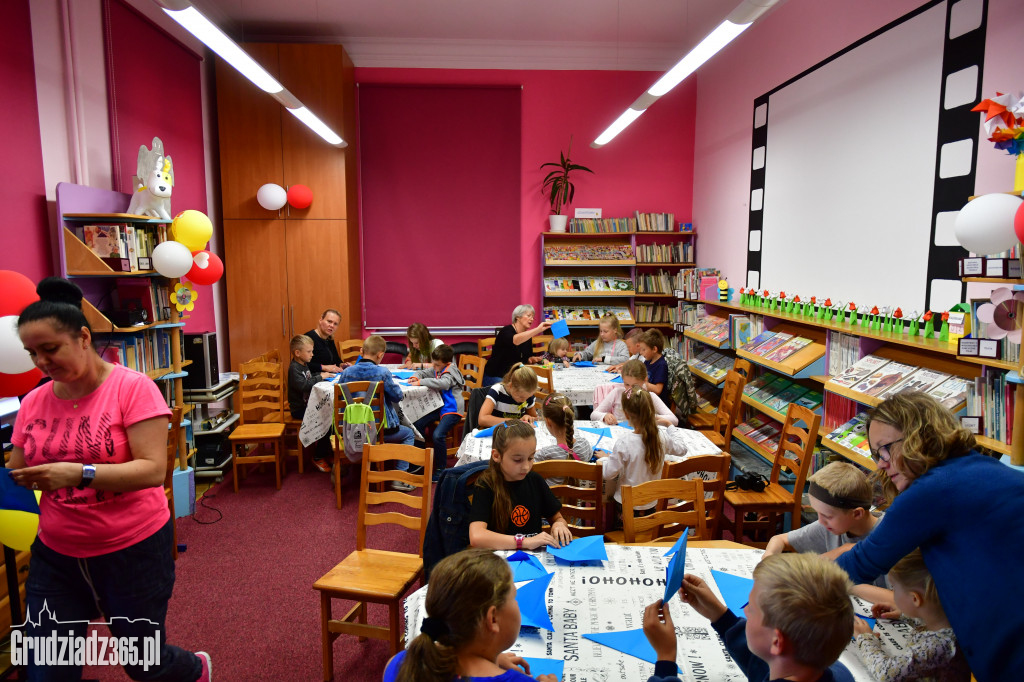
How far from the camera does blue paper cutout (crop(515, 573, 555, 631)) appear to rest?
1.72 m

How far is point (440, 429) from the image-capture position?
521 centimetres


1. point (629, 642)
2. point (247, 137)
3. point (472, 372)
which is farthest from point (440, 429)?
point (247, 137)

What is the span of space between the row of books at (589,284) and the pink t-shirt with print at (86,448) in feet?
19.1

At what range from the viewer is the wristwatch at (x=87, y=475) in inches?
69.6

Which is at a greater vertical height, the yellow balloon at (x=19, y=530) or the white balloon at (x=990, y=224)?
the white balloon at (x=990, y=224)

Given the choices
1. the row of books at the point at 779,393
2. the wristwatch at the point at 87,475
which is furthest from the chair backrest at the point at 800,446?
the wristwatch at the point at 87,475

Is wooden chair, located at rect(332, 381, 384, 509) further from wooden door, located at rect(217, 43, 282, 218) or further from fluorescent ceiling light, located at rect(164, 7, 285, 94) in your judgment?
wooden door, located at rect(217, 43, 282, 218)

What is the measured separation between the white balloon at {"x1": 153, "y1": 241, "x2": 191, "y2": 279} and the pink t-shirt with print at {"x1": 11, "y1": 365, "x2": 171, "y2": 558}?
8.62ft

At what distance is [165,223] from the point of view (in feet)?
14.7

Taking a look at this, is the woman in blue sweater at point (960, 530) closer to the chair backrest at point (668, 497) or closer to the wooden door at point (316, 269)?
the chair backrest at point (668, 497)

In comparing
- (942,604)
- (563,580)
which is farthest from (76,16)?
(942,604)

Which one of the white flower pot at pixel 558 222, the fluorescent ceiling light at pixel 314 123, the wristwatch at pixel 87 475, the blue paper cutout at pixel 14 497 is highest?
the fluorescent ceiling light at pixel 314 123

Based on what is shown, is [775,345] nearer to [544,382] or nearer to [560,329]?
[560,329]

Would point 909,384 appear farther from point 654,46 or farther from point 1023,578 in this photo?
point 654,46
